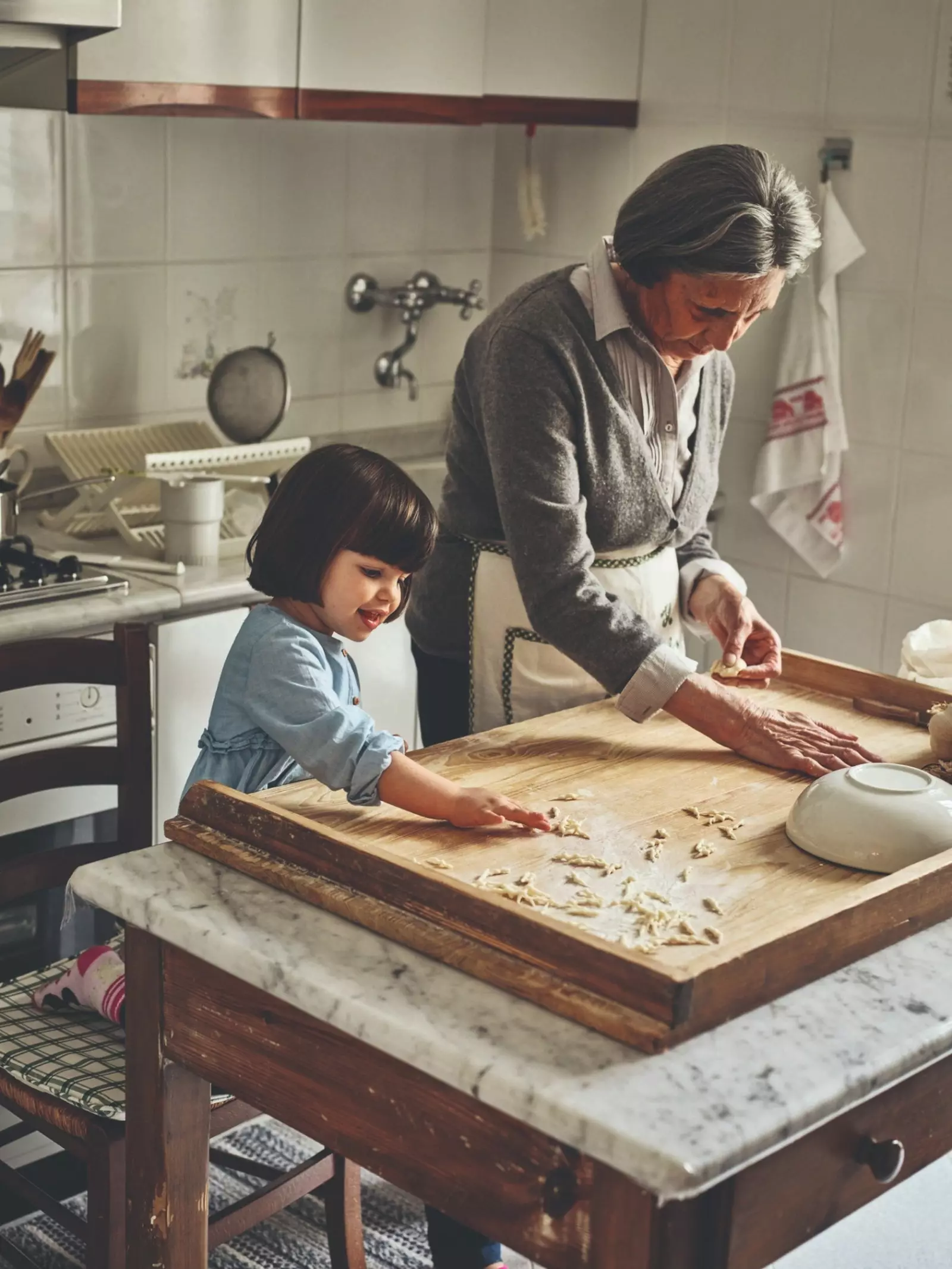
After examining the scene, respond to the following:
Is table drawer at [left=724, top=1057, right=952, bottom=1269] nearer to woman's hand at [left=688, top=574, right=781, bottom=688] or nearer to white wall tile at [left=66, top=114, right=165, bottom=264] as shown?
woman's hand at [left=688, top=574, right=781, bottom=688]

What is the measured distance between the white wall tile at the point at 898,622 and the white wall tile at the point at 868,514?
44 millimetres

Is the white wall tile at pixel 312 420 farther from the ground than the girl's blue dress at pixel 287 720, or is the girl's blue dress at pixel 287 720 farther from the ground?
the white wall tile at pixel 312 420

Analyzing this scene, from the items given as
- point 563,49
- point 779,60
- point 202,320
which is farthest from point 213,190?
point 779,60

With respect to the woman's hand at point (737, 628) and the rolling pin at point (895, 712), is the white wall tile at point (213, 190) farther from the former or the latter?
the rolling pin at point (895, 712)

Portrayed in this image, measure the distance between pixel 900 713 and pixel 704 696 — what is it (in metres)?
0.27

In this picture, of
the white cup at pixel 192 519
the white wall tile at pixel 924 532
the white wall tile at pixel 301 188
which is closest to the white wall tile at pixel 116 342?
the white wall tile at pixel 301 188

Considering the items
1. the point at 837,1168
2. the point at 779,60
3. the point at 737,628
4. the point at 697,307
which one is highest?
the point at 779,60

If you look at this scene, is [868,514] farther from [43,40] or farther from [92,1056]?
[92,1056]

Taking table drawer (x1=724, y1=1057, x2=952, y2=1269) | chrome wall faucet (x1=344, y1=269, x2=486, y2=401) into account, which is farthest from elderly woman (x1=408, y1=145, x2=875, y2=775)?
chrome wall faucet (x1=344, y1=269, x2=486, y2=401)

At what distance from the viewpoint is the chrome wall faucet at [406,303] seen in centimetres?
312

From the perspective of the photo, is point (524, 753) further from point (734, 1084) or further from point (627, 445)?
point (734, 1084)

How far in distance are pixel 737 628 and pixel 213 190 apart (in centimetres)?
150

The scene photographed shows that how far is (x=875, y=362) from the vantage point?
275cm

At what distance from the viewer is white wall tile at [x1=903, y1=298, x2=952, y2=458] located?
8.66 feet
